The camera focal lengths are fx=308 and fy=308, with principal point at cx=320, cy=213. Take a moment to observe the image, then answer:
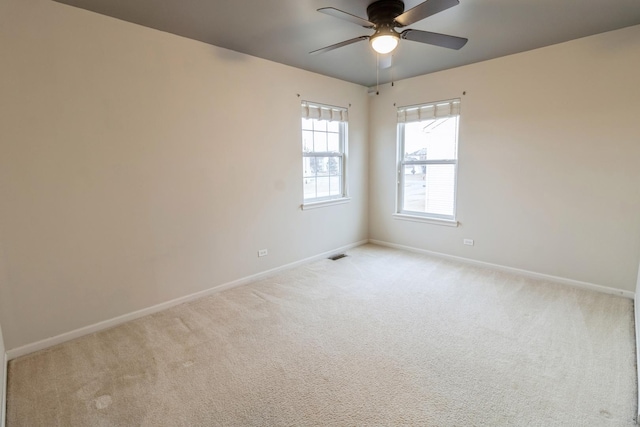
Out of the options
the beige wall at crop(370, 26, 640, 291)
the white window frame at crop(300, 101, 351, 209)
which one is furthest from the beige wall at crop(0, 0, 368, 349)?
the beige wall at crop(370, 26, 640, 291)

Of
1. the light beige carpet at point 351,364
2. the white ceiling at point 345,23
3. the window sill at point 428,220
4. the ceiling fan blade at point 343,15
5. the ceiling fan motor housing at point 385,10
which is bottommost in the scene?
the light beige carpet at point 351,364

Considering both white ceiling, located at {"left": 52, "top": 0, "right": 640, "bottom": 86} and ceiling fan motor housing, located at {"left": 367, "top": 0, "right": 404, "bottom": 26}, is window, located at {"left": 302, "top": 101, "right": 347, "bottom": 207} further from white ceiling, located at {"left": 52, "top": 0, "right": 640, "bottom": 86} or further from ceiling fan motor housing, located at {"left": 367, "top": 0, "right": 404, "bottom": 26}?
ceiling fan motor housing, located at {"left": 367, "top": 0, "right": 404, "bottom": 26}

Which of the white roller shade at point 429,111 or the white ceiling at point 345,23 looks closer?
the white ceiling at point 345,23

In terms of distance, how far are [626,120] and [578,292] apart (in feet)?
5.77

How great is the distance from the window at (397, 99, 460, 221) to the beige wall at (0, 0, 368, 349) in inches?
71.1

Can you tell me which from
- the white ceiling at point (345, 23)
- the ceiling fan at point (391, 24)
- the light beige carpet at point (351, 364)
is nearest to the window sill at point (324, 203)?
the light beige carpet at point (351, 364)

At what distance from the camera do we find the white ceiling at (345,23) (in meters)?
2.35

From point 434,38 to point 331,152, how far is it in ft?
7.55

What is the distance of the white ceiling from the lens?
7.72 feet

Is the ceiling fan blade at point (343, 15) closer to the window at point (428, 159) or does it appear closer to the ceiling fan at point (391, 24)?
the ceiling fan at point (391, 24)

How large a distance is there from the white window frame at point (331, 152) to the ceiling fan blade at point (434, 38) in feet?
6.18

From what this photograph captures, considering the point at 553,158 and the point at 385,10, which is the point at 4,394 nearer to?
the point at 385,10

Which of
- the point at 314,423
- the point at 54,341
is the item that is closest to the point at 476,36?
the point at 314,423

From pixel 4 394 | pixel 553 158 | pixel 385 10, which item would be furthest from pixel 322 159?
pixel 4 394
